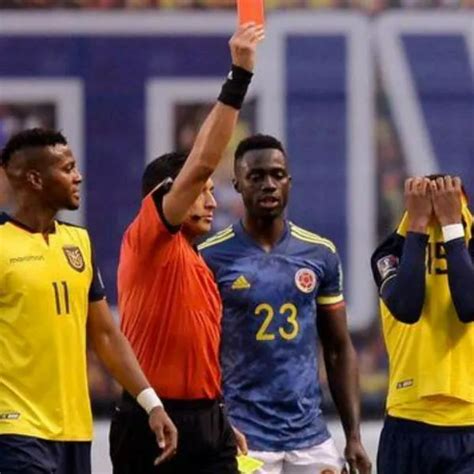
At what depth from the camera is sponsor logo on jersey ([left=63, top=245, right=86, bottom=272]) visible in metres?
6.69

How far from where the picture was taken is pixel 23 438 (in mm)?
6465

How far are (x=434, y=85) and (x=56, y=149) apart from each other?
181 inches

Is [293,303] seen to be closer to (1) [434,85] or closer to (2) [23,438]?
(2) [23,438]

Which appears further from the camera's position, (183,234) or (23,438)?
(183,234)

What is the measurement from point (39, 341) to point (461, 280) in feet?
4.74

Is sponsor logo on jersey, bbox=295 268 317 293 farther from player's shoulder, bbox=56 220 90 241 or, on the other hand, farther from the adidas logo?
player's shoulder, bbox=56 220 90 241


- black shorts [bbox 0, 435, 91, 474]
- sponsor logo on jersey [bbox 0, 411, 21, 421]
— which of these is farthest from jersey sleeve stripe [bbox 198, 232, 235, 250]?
sponsor logo on jersey [bbox 0, 411, 21, 421]

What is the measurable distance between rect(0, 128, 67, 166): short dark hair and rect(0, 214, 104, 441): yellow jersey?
11.8 inches

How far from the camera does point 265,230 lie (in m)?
7.55

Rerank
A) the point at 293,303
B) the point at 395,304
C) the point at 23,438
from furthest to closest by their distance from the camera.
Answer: the point at 293,303
the point at 395,304
the point at 23,438

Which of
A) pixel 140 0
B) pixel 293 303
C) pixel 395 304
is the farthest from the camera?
pixel 140 0

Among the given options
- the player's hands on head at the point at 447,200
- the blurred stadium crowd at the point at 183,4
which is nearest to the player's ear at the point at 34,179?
the player's hands on head at the point at 447,200

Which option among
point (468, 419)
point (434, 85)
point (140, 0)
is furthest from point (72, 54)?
point (468, 419)

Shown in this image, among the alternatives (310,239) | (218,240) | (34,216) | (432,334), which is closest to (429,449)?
(432,334)
